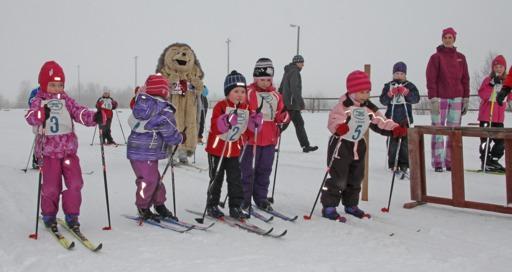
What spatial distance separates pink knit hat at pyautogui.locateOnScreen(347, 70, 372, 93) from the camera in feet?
19.0

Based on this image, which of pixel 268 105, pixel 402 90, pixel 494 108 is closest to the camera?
pixel 268 105

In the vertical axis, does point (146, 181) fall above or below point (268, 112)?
below

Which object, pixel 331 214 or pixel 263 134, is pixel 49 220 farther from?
pixel 331 214

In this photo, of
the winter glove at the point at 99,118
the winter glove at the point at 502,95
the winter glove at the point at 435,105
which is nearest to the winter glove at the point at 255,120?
the winter glove at the point at 99,118

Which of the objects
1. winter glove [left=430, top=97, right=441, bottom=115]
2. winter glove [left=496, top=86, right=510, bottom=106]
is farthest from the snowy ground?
winter glove [left=430, top=97, right=441, bottom=115]

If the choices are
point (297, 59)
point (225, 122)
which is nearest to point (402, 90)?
point (297, 59)

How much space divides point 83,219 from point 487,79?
7817 millimetres

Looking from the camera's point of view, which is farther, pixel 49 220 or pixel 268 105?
pixel 268 105

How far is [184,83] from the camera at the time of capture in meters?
9.79

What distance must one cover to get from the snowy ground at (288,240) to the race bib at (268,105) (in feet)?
4.01

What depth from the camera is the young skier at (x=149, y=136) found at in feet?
17.9

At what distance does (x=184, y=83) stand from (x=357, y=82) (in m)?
4.80

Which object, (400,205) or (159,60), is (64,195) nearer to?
(400,205)

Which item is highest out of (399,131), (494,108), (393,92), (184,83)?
(184,83)
